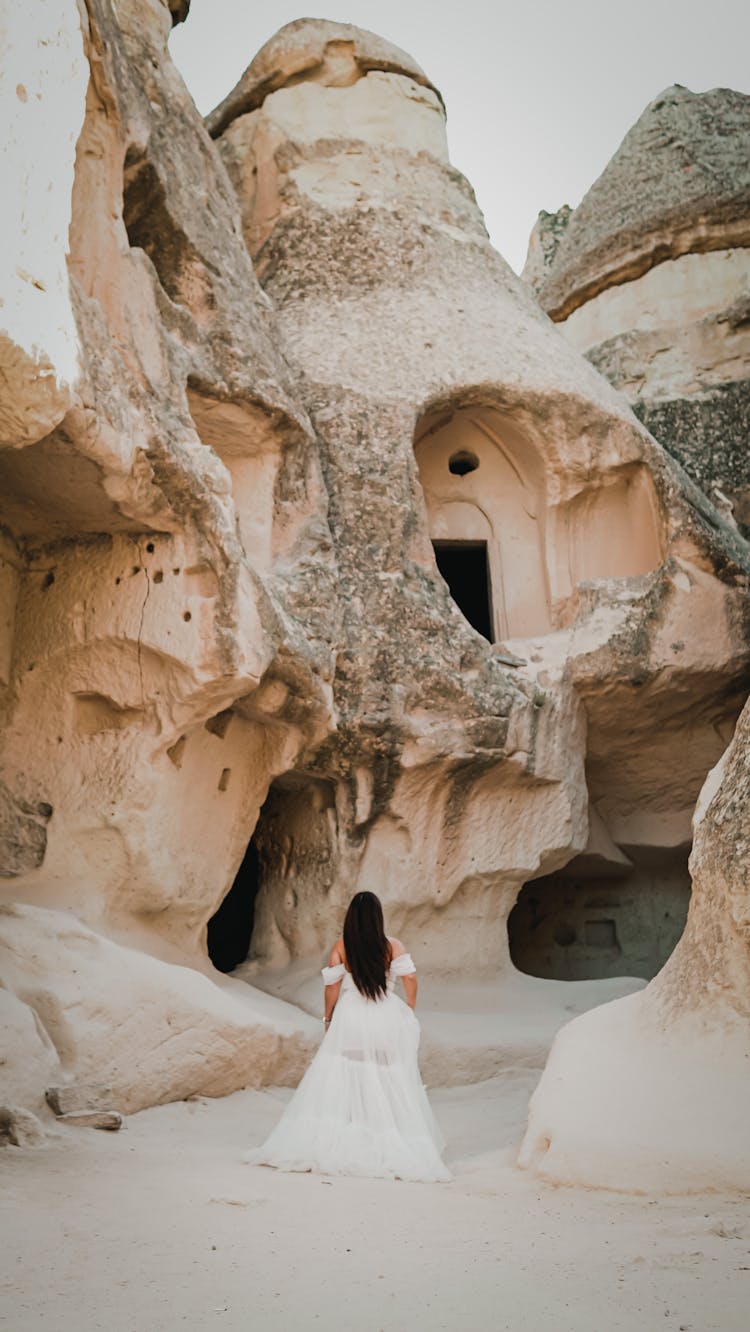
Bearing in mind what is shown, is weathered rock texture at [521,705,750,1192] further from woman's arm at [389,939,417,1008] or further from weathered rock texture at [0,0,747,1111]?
weathered rock texture at [0,0,747,1111]

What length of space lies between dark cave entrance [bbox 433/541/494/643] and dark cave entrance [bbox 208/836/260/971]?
8.74 feet

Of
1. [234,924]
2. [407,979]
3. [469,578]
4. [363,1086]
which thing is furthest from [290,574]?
[469,578]

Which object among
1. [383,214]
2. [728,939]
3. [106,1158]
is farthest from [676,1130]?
[383,214]

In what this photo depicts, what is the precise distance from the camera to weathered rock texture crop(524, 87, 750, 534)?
32.9ft

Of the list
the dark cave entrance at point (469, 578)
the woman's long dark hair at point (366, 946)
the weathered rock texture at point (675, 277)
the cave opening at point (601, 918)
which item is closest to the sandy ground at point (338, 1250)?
the woman's long dark hair at point (366, 946)

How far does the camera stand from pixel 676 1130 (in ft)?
11.8

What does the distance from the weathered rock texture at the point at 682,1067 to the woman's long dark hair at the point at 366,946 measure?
67cm

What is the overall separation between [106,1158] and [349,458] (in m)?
4.77

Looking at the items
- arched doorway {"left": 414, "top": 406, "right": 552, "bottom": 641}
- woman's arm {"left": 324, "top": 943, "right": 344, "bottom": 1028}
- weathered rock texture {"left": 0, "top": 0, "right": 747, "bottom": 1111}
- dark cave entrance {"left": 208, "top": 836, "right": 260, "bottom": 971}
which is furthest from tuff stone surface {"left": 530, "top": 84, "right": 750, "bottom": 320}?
woman's arm {"left": 324, "top": 943, "right": 344, "bottom": 1028}

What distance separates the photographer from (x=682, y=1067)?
148 inches

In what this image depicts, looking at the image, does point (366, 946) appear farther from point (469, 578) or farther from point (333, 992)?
point (469, 578)

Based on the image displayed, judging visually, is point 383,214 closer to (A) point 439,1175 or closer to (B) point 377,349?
(B) point 377,349

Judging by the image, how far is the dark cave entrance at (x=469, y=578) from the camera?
9.64 m

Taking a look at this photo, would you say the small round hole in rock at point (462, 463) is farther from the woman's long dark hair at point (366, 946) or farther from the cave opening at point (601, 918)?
the woman's long dark hair at point (366, 946)
